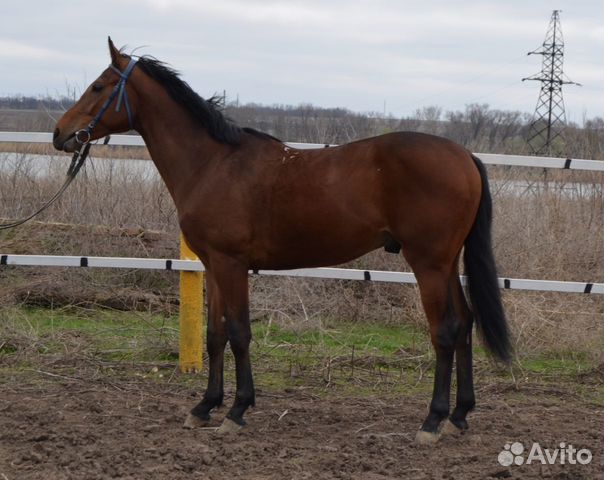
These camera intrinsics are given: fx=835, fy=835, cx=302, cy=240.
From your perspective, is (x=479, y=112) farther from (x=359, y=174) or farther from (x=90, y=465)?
(x=90, y=465)

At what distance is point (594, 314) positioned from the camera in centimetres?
716

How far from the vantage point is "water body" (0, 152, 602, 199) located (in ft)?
27.1

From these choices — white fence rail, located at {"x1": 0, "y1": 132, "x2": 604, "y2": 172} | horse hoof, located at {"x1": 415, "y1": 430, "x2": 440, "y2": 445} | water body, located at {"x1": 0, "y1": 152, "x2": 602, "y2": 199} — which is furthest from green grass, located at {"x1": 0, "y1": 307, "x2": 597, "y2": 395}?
water body, located at {"x1": 0, "y1": 152, "x2": 602, "y2": 199}

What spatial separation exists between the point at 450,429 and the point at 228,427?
4.35 feet

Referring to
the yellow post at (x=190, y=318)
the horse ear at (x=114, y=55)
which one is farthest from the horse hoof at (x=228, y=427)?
the horse ear at (x=114, y=55)

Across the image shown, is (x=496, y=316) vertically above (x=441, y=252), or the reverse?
(x=441, y=252)

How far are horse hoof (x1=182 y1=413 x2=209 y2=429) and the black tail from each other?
70.7 inches

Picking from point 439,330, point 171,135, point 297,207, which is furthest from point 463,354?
point 171,135

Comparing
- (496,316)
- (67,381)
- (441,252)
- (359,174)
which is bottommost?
(67,381)

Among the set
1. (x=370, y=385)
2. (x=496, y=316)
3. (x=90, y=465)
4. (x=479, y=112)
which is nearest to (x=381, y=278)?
(x=370, y=385)

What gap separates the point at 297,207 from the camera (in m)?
5.02

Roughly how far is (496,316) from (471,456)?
989 mm

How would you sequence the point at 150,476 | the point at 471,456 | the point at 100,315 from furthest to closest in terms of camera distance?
the point at 100,315 → the point at 471,456 → the point at 150,476

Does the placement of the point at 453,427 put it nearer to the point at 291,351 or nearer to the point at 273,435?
the point at 273,435
